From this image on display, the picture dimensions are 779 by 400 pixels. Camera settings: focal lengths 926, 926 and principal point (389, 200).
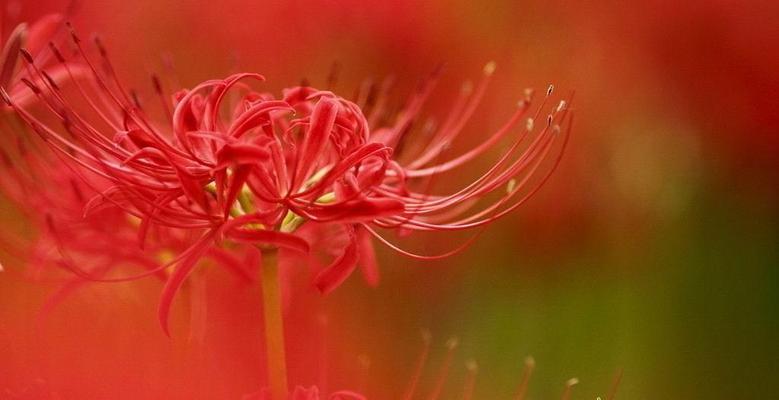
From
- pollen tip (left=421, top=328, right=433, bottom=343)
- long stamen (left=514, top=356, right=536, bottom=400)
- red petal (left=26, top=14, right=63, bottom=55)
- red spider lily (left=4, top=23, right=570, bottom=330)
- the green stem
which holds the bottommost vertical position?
long stamen (left=514, top=356, right=536, bottom=400)

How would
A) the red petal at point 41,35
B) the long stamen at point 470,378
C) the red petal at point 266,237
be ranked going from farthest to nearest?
the long stamen at point 470,378 < the red petal at point 41,35 < the red petal at point 266,237

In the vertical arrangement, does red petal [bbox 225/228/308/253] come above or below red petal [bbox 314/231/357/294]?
above

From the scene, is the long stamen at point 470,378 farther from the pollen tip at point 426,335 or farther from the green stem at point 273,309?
the green stem at point 273,309

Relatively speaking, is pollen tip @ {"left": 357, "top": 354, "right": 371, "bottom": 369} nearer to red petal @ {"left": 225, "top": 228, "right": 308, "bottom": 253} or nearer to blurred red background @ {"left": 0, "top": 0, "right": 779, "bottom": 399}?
blurred red background @ {"left": 0, "top": 0, "right": 779, "bottom": 399}

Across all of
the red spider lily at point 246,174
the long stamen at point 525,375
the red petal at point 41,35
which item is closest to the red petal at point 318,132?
the red spider lily at point 246,174

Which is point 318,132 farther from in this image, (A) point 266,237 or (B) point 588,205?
(B) point 588,205

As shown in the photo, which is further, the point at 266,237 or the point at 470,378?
the point at 470,378

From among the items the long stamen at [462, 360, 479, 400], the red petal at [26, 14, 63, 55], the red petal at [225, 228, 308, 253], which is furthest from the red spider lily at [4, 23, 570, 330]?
the long stamen at [462, 360, 479, 400]

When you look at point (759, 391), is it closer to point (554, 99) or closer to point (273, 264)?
point (554, 99)

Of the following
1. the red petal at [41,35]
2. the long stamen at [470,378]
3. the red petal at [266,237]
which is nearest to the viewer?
the red petal at [266,237]

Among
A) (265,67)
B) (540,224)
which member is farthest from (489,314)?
(265,67)

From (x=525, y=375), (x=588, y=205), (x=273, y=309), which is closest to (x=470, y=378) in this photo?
(x=525, y=375)
